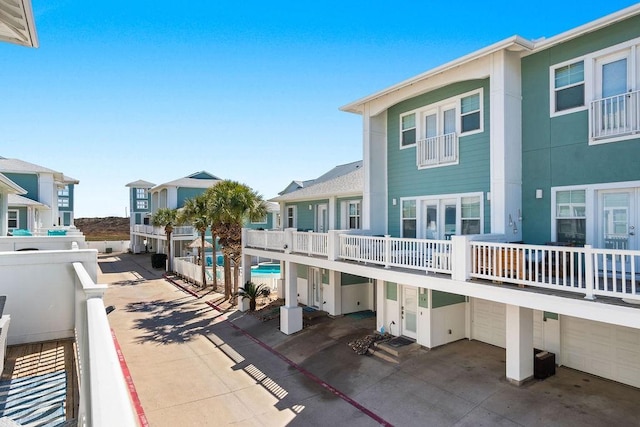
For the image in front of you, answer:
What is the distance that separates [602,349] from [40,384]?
1336 cm

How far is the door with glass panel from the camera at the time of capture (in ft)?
29.5

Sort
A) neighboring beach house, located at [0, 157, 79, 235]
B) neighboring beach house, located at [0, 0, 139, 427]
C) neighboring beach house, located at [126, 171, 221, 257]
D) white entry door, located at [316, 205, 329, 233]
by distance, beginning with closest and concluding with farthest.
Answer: neighboring beach house, located at [0, 0, 139, 427], white entry door, located at [316, 205, 329, 233], neighboring beach house, located at [0, 157, 79, 235], neighboring beach house, located at [126, 171, 221, 257]

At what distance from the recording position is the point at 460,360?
1203cm

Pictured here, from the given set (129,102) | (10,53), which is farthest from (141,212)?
(10,53)

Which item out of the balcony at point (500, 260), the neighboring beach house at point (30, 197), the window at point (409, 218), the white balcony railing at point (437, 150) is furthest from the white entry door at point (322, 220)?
the neighboring beach house at point (30, 197)

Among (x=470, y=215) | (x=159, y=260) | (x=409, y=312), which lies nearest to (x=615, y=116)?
(x=470, y=215)

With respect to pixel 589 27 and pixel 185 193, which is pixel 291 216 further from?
pixel 185 193

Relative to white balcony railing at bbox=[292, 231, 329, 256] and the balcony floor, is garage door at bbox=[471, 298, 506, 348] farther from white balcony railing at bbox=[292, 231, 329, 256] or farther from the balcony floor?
the balcony floor

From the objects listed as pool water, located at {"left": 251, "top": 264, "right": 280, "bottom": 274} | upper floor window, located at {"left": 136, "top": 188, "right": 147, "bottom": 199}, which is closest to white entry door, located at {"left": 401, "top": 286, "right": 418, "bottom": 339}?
pool water, located at {"left": 251, "top": 264, "right": 280, "bottom": 274}

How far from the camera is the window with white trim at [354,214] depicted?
1803cm

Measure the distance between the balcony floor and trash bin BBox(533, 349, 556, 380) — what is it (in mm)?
11163

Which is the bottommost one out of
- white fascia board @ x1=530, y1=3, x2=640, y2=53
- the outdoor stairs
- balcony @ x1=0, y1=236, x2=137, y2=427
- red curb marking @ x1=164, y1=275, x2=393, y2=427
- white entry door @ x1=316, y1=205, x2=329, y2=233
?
red curb marking @ x1=164, y1=275, x2=393, y2=427

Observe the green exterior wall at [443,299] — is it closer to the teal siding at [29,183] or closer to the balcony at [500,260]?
the balcony at [500,260]

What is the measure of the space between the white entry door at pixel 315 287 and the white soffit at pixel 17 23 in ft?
50.0
